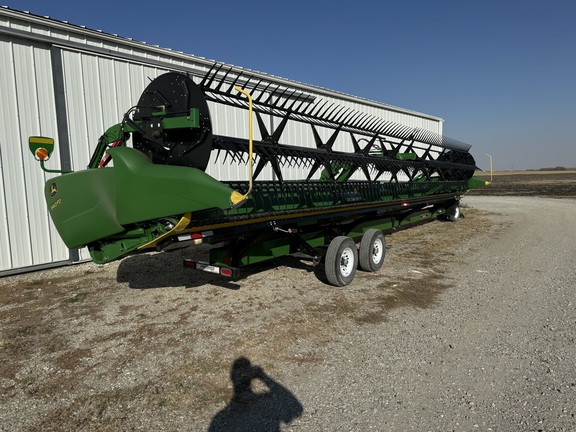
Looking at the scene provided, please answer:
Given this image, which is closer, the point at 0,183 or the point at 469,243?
the point at 0,183

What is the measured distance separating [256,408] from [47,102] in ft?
21.9

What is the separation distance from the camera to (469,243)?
30.3 ft

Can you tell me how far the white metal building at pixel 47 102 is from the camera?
6.61 metres

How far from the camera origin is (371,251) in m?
6.46

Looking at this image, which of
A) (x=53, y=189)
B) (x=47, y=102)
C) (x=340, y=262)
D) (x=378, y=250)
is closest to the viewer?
(x=53, y=189)

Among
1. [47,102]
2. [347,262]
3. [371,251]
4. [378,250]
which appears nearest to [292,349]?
[347,262]

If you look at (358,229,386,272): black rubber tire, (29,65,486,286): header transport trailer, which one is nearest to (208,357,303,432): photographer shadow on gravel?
(29,65,486,286): header transport trailer

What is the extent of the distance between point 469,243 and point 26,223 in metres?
9.02

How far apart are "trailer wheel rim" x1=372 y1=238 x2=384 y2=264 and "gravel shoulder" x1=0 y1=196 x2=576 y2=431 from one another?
0.74ft

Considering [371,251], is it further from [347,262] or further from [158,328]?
[158,328]

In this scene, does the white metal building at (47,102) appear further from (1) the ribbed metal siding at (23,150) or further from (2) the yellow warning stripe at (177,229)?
(2) the yellow warning stripe at (177,229)

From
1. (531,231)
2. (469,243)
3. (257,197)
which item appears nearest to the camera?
(257,197)

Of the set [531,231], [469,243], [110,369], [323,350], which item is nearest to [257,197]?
[323,350]

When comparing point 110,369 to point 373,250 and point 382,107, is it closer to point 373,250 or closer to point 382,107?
point 373,250
